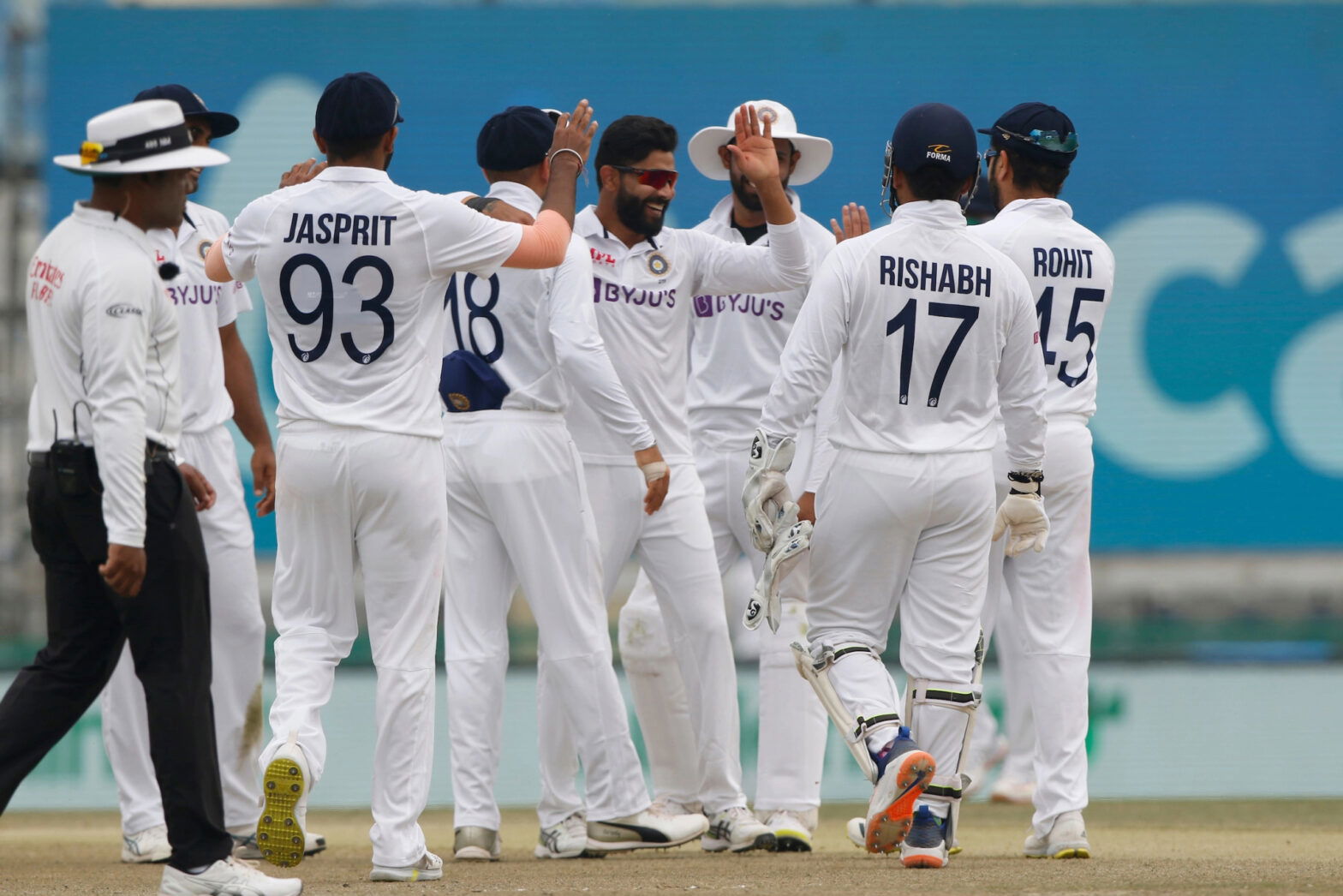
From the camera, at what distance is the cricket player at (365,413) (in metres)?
5.22

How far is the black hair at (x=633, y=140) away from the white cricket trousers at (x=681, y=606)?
1.07 meters

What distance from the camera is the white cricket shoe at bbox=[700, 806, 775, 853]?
21.0ft

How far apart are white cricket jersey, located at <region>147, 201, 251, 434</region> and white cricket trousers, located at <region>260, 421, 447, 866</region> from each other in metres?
1.19

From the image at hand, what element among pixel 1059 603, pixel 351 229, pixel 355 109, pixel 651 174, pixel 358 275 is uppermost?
pixel 355 109

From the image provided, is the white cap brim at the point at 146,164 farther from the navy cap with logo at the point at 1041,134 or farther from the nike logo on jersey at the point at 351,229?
the navy cap with logo at the point at 1041,134

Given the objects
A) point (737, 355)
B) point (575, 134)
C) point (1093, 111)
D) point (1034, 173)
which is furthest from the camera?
point (1093, 111)

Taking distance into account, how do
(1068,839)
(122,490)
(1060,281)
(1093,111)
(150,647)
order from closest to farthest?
(122,490) < (150,647) < (1068,839) < (1060,281) < (1093,111)

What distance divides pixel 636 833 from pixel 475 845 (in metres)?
0.55

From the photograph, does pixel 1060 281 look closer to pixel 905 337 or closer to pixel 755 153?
pixel 905 337

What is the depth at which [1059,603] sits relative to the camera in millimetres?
6109

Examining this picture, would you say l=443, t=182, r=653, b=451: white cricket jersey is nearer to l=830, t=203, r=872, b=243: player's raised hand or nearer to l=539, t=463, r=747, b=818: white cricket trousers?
l=539, t=463, r=747, b=818: white cricket trousers

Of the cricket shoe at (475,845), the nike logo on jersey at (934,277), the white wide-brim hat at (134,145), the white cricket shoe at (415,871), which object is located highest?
the white wide-brim hat at (134,145)

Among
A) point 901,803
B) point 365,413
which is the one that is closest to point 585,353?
point 365,413

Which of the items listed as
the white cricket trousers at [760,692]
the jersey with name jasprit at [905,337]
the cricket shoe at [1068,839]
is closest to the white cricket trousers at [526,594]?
the white cricket trousers at [760,692]
